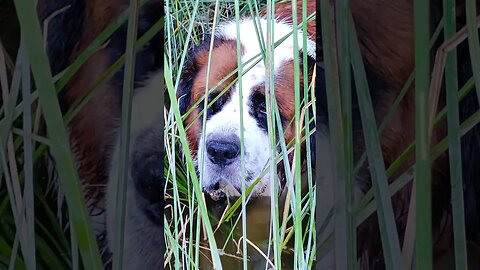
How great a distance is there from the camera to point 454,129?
1.59ft

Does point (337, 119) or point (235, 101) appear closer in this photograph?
point (337, 119)

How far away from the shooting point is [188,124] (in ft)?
4.35

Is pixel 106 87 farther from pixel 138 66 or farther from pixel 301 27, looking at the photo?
pixel 301 27

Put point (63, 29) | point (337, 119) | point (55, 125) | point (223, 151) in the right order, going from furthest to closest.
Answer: point (223, 151)
point (63, 29)
point (337, 119)
point (55, 125)

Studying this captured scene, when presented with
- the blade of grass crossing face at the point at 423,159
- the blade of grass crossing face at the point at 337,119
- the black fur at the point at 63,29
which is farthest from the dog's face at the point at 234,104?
the blade of grass crossing face at the point at 423,159

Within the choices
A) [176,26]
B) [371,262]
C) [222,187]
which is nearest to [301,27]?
[176,26]

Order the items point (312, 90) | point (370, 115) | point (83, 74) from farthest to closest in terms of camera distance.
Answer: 1. point (312, 90)
2. point (83, 74)
3. point (370, 115)

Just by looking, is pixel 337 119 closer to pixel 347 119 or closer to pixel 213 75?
pixel 347 119

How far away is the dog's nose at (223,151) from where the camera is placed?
1300 millimetres

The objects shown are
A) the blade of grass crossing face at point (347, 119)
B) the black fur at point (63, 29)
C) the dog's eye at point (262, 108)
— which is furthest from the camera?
the dog's eye at point (262, 108)

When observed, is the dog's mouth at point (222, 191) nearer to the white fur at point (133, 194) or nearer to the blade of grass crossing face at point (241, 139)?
the blade of grass crossing face at point (241, 139)

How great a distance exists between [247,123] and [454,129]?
0.82 metres

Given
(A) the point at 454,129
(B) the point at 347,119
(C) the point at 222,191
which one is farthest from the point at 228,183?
(A) the point at 454,129

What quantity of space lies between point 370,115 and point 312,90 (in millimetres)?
776
